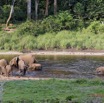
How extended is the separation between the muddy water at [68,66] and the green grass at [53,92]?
737cm

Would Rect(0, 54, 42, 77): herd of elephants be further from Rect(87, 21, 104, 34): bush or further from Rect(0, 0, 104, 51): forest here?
Rect(87, 21, 104, 34): bush

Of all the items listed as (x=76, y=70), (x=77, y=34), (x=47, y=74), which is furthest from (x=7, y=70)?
(x=77, y=34)

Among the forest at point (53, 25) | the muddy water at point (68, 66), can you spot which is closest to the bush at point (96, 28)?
the forest at point (53, 25)

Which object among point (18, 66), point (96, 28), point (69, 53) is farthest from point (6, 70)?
point (96, 28)

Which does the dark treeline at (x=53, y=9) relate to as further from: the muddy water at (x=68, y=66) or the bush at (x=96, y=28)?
the muddy water at (x=68, y=66)

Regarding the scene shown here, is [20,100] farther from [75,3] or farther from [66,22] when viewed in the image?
[75,3]

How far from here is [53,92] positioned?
55.4ft

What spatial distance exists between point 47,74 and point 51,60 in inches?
330

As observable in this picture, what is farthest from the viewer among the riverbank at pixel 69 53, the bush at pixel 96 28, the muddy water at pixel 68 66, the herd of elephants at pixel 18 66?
the bush at pixel 96 28

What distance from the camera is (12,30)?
1919 inches

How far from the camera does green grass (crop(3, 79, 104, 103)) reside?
1509 centimetres

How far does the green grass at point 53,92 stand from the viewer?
15.1 m

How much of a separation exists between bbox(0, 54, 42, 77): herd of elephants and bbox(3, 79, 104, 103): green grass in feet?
22.2

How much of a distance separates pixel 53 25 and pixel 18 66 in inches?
732
